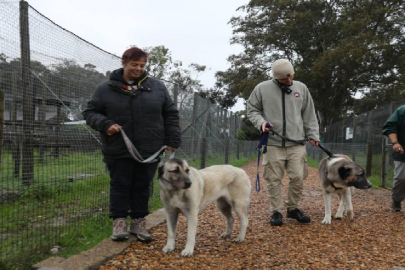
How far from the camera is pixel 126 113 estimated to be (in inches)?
147

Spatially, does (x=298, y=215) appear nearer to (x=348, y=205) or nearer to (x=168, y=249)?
(x=348, y=205)

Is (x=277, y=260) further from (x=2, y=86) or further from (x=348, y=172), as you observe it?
(x=2, y=86)

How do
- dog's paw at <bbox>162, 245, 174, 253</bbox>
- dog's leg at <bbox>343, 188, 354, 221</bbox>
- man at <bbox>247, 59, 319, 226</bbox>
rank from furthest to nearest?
dog's leg at <bbox>343, 188, 354, 221</bbox> < man at <bbox>247, 59, 319, 226</bbox> < dog's paw at <bbox>162, 245, 174, 253</bbox>

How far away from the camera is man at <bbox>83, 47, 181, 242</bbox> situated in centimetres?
372

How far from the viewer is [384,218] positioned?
18.0ft

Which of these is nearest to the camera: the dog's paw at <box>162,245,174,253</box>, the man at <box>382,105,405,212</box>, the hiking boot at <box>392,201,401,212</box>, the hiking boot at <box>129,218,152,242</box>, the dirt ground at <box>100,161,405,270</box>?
the dirt ground at <box>100,161,405,270</box>

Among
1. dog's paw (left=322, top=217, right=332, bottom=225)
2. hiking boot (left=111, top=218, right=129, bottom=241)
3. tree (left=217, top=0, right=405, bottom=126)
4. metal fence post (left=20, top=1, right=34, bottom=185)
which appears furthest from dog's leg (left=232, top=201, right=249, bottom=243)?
tree (left=217, top=0, right=405, bottom=126)

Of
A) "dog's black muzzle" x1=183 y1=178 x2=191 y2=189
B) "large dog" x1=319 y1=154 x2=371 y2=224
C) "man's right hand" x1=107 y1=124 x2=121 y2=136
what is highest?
"man's right hand" x1=107 y1=124 x2=121 y2=136

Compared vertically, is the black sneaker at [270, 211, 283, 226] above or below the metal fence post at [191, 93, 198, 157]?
below

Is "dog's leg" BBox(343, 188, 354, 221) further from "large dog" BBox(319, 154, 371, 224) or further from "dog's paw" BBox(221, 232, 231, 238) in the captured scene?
"dog's paw" BBox(221, 232, 231, 238)

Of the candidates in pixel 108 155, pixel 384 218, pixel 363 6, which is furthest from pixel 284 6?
pixel 108 155

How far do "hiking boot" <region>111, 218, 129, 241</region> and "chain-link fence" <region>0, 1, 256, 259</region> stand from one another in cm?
51

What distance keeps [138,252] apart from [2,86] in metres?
2.25

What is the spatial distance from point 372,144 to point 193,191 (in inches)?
325
